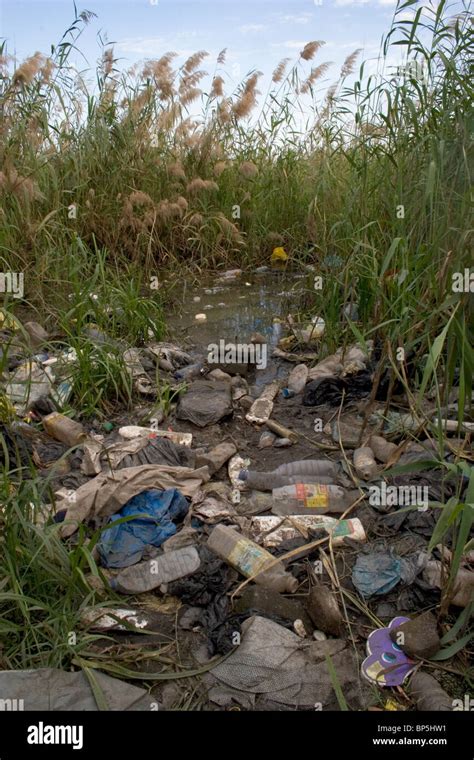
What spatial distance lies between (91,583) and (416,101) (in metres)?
3.19

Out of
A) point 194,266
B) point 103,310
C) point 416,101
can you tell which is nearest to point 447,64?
point 416,101

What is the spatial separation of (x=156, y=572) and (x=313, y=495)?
0.81 metres

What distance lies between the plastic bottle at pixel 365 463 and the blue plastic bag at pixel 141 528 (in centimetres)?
84

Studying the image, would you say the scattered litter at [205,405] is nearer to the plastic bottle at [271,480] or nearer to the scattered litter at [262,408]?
the scattered litter at [262,408]

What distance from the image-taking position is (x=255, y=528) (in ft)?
9.21

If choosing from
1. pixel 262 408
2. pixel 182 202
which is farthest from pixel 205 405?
pixel 182 202

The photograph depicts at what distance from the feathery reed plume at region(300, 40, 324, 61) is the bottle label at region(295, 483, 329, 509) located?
537 cm

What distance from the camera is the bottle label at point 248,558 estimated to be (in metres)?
2.50

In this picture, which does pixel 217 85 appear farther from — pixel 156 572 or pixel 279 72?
pixel 156 572

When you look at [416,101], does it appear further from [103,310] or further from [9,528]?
[9,528]

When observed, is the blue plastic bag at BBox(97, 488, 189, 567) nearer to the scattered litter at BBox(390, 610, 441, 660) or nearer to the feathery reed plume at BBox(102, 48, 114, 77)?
the scattered litter at BBox(390, 610, 441, 660)

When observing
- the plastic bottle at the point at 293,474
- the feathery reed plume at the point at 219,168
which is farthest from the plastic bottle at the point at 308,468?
the feathery reed plume at the point at 219,168

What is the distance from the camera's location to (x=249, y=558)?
8.30 feet

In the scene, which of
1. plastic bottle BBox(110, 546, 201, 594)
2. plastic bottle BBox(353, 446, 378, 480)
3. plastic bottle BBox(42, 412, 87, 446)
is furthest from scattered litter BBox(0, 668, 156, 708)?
plastic bottle BBox(42, 412, 87, 446)
